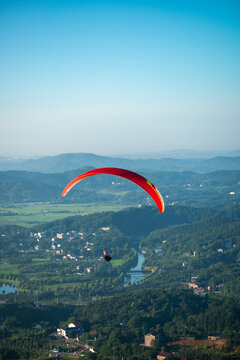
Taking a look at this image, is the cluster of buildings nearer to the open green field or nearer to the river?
the open green field

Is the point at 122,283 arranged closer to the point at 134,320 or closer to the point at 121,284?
the point at 121,284

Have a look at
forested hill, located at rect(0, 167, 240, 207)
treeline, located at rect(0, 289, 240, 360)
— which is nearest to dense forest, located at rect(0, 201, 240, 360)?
treeline, located at rect(0, 289, 240, 360)

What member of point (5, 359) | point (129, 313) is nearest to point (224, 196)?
point (129, 313)

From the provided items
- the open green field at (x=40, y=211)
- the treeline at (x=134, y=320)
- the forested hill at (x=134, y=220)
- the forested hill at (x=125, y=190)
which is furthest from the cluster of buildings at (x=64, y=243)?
the forested hill at (x=125, y=190)

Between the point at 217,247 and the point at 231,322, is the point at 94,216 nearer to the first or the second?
the point at 217,247

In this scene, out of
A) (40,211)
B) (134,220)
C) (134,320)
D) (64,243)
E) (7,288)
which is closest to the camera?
(134,320)

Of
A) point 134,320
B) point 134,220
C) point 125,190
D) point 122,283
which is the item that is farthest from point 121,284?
point 125,190

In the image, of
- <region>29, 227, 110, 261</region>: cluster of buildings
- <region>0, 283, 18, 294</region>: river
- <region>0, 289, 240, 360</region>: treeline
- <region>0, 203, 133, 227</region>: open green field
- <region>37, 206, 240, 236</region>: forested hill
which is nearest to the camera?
<region>0, 289, 240, 360</region>: treeline
